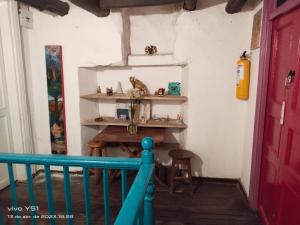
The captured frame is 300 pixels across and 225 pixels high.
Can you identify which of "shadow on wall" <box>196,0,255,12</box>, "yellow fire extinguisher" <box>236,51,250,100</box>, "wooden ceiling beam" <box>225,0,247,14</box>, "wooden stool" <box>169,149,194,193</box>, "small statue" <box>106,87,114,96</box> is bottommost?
"wooden stool" <box>169,149,194,193</box>

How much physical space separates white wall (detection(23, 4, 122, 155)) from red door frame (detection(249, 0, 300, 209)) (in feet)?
5.43

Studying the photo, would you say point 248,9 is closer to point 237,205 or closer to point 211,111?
point 211,111

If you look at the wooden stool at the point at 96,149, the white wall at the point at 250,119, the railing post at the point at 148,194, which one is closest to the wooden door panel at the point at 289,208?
the white wall at the point at 250,119

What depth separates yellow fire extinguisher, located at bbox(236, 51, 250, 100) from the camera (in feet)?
7.93

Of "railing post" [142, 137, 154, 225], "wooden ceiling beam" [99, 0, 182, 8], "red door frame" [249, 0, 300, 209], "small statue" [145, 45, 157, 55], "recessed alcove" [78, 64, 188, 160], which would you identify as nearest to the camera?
"railing post" [142, 137, 154, 225]

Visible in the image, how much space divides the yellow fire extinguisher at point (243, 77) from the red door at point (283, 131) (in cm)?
42

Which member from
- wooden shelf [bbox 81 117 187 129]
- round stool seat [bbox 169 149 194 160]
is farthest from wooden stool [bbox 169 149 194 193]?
wooden shelf [bbox 81 117 187 129]

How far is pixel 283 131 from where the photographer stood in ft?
5.59

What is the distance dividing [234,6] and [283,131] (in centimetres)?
138

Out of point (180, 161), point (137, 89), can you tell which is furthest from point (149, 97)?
point (180, 161)

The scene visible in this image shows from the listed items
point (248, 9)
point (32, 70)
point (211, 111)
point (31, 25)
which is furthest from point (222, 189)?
point (31, 25)

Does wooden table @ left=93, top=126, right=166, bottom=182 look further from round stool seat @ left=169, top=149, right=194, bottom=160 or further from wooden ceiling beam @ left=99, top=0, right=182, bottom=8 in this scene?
wooden ceiling beam @ left=99, top=0, right=182, bottom=8

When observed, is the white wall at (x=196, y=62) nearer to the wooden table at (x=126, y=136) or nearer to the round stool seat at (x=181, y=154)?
the round stool seat at (x=181, y=154)

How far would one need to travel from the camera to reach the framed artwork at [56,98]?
2.90m
